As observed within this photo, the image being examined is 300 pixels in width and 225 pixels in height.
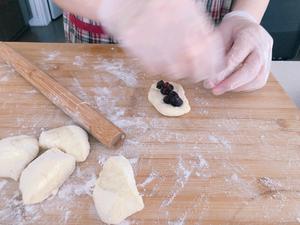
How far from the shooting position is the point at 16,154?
27.0 inches

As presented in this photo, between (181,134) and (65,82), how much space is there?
392 millimetres

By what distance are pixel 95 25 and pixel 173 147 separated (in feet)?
1.89

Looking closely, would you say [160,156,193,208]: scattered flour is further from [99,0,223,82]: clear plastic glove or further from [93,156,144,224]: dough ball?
[99,0,223,82]: clear plastic glove

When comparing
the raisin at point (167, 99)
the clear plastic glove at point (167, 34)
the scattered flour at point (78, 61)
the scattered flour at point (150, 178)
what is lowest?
the scattered flour at point (150, 178)

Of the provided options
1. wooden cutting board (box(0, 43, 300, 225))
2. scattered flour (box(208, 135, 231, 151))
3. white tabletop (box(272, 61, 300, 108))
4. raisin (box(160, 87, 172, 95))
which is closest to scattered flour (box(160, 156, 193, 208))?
wooden cutting board (box(0, 43, 300, 225))

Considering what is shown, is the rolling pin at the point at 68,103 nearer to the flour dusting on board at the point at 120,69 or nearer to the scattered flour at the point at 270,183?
the flour dusting on board at the point at 120,69

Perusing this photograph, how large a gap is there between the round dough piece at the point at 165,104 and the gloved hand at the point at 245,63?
9 cm

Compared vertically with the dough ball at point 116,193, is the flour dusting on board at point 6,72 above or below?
above

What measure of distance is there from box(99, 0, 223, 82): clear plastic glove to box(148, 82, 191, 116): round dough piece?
0.25 metres

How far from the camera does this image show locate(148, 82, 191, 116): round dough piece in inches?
32.2

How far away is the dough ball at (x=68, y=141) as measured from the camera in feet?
2.34

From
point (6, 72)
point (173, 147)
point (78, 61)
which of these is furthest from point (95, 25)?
point (173, 147)

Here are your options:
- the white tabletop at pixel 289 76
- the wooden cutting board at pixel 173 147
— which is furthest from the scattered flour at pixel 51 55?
the white tabletop at pixel 289 76

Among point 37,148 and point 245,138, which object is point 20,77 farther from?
point 245,138
